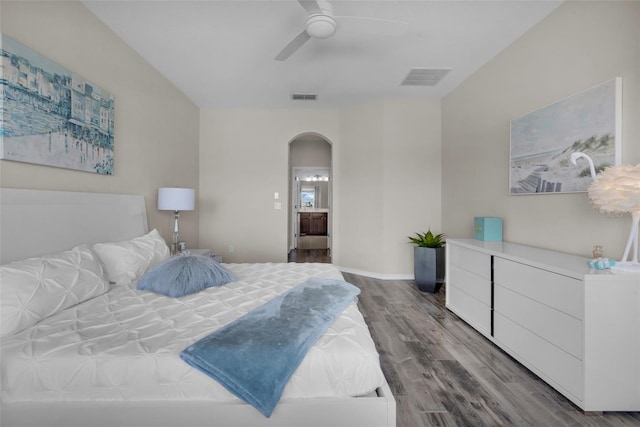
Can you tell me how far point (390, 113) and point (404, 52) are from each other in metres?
1.29

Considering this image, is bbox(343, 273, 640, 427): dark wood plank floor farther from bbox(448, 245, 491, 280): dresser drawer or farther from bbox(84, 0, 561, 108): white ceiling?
bbox(84, 0, 561, 108): white ceiling

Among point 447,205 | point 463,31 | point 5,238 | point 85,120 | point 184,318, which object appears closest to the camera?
point 184,318

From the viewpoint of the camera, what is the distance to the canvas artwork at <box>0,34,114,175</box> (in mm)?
1679

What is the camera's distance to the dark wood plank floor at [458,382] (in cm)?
149

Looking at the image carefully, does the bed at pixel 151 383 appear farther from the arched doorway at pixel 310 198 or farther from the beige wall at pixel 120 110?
the arched doorway at pixel 310 198

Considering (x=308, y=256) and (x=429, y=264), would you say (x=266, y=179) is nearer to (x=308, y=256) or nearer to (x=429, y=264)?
(x=308, y=256)

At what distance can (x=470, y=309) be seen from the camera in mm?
2586

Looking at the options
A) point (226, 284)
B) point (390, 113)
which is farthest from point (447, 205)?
point (226, 284)

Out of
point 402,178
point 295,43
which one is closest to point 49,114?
point 295,43

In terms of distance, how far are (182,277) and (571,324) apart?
2.40m

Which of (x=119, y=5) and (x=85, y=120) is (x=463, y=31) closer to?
(x=119, y=5)

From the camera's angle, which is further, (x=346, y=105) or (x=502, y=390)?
(x=346, y=105)

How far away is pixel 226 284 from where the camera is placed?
6.68 feet

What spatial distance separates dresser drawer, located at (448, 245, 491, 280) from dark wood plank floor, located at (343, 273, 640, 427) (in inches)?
21.5
